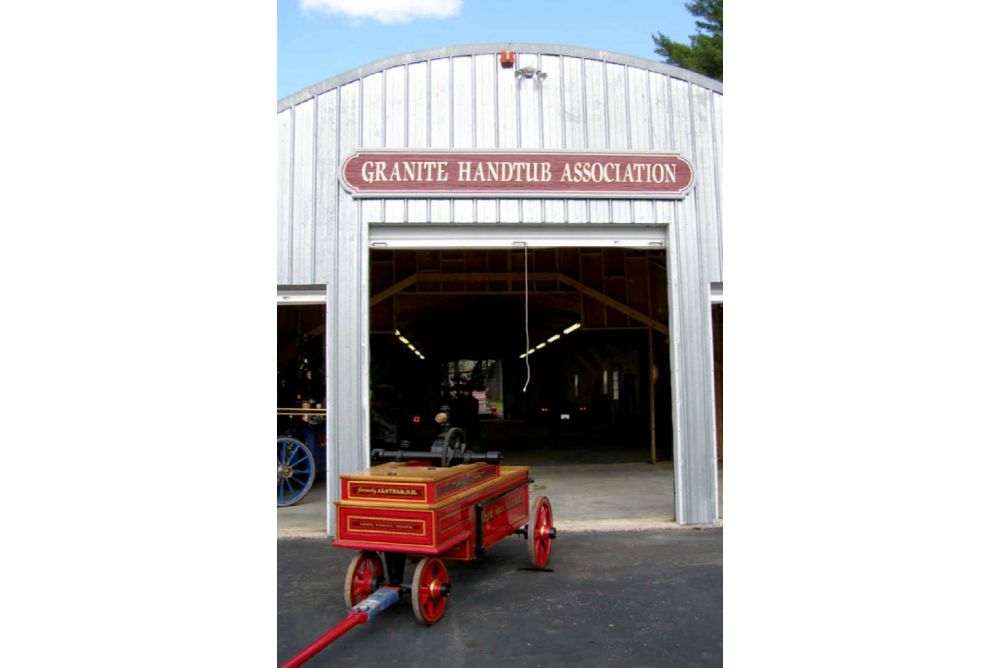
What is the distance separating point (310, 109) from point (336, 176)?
2.99 ft

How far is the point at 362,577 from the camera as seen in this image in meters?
5.31

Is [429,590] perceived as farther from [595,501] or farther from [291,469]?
[291,469]

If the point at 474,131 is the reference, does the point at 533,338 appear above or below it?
below

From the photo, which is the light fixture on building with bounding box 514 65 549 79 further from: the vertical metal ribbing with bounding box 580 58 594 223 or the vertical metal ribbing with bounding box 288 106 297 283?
the vertical metal ribbing with bounding box 288 106 297 283

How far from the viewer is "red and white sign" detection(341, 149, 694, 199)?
8.21 metres

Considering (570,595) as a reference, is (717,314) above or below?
above

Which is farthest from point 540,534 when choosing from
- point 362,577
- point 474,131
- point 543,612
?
point 474,131

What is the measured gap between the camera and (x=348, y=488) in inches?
209

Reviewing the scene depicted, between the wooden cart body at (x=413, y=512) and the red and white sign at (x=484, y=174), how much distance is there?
376cm

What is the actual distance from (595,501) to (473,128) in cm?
550

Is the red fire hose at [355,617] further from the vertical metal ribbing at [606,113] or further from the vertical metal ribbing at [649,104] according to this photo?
the vertical metal ribbing at [649,104]

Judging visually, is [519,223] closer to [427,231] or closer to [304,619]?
[427,231]

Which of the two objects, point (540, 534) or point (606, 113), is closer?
point (540, 534)

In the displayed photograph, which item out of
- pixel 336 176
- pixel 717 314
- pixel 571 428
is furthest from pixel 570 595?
pixel 571 428
